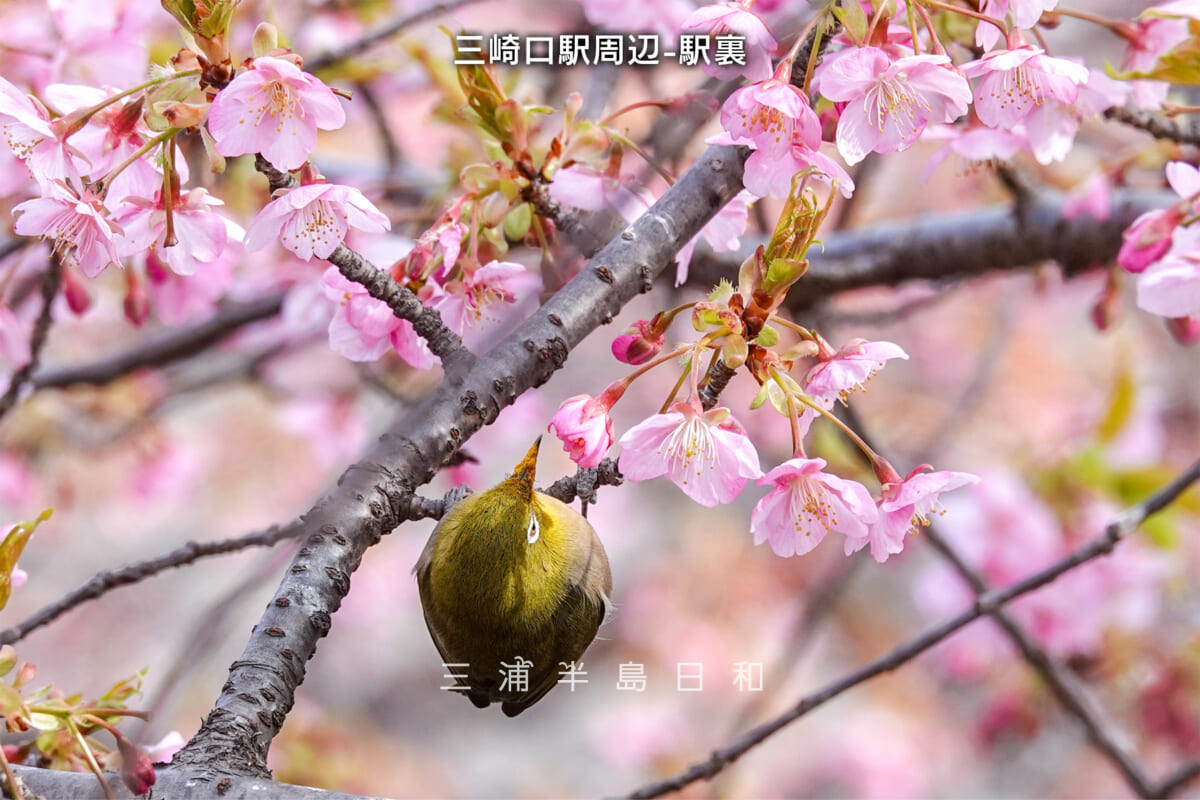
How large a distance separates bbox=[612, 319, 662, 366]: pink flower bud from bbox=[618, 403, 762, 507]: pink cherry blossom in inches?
2.7

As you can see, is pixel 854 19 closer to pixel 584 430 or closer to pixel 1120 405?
pixel 584 430

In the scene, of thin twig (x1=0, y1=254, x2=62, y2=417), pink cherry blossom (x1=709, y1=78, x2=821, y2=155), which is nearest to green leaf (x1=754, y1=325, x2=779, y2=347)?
pink cherry blossom (x1=709, y1=78, x2=821, y2=155)

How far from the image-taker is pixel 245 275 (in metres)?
2.78

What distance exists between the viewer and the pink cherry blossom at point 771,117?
36.6 inches

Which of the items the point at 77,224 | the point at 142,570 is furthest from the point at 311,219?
the point at 142,570

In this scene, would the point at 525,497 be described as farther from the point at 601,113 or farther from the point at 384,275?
the point at 601,113

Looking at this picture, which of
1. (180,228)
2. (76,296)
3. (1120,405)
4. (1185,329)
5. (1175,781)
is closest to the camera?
(180,228)

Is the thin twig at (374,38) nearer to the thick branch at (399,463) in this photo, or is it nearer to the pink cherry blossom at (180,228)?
the pink cherry blossom at (180,228)

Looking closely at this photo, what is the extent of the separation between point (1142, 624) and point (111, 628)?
485cm

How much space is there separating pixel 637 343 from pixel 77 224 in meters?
0.56

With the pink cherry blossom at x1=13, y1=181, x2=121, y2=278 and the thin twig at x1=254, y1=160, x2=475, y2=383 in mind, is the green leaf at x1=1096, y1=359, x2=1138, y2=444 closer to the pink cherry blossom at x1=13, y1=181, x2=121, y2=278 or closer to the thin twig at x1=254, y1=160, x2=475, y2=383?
the thin twig at x1=254, y1=160, x2=475, y2=383

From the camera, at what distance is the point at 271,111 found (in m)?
0.88

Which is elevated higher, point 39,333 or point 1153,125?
point 39,333

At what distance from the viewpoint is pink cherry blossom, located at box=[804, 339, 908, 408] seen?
0.97 meters
